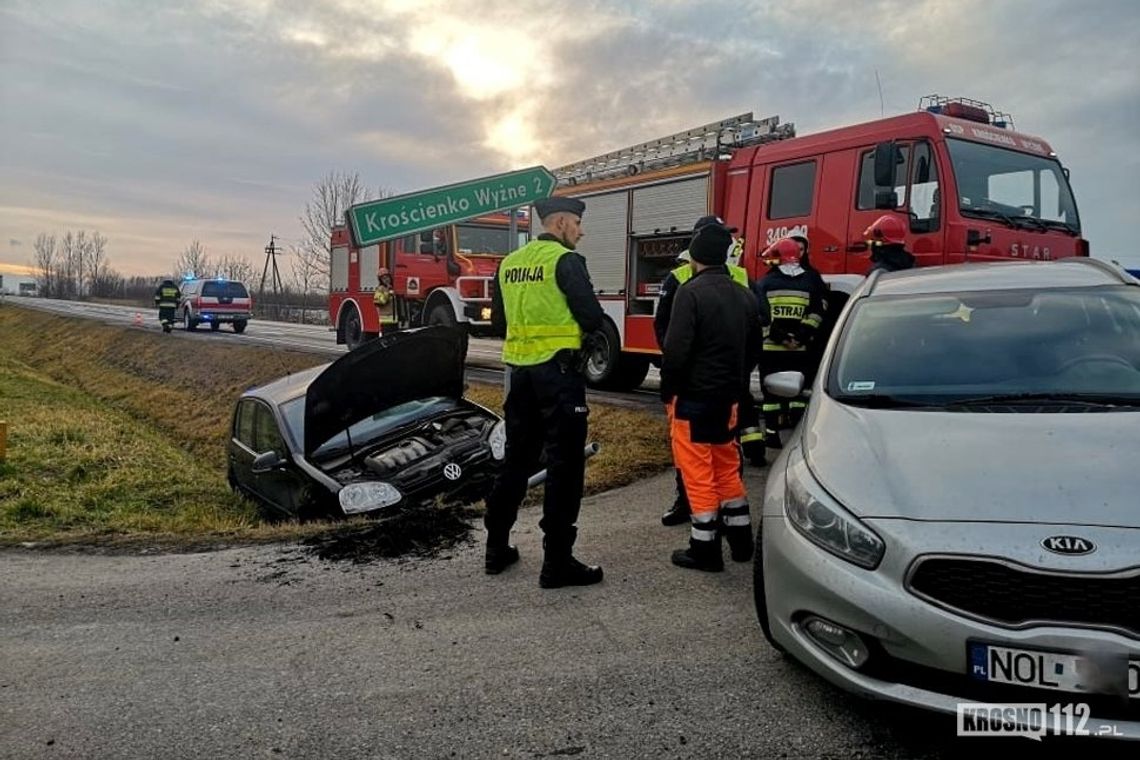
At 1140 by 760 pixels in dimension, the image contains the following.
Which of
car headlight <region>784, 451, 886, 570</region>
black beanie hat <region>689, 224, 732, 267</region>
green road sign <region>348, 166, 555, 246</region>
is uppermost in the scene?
green road sign <region>348, 166, 555, 246</region>

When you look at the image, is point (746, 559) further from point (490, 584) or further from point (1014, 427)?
point (1014, 427)

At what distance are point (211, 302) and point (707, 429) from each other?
28.0 meters

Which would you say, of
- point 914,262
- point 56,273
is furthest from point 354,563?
point 56,273

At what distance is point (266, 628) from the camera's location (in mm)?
3572

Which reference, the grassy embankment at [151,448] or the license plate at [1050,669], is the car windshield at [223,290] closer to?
the grassy embankment at [151,448]

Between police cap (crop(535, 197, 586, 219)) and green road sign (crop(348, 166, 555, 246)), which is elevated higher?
green road sign (crop(348, 166, 555, 246))

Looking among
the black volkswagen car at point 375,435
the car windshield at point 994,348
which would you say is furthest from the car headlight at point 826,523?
the black volkswagen car at point 375,435

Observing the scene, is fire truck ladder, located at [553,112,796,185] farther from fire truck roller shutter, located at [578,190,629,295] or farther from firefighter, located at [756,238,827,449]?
firefighter, located at [756,238,827,449]

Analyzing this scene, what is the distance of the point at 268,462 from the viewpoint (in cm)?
611

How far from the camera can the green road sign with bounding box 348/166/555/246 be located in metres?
5.75

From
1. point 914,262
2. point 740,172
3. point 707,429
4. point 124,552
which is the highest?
point 740,172

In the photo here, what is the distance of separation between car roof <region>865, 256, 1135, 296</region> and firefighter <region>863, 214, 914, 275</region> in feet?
A: 6.04

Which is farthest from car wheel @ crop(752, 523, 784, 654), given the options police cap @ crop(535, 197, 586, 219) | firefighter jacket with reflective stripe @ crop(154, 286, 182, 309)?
firefighter jacket with reflective stripe @ crop(154, 286, 182, 309)

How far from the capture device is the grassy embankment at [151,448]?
5980mm
